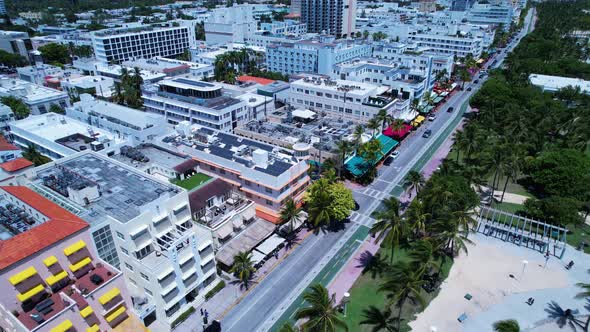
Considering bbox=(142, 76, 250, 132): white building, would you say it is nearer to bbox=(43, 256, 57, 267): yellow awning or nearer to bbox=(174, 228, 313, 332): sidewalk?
bbox=(174, 228, 313, 332): sidewalk

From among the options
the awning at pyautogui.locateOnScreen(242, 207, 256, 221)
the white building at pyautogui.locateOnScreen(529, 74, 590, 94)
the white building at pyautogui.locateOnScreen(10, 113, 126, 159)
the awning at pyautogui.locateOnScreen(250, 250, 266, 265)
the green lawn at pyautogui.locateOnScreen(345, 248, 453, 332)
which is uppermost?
the white building at pyautogui.locateOnScreen(10, 113, 126, 159)

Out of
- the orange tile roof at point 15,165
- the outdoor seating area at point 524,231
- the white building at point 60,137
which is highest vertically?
the orange tile roof at point 15,165

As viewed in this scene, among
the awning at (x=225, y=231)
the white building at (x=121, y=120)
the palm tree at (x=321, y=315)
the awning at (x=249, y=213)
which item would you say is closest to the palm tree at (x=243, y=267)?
the awning at (x=225, y=231)

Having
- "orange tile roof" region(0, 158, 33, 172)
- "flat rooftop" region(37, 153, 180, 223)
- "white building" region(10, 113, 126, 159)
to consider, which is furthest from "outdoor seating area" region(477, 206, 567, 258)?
"orange tile roof" region(0, 158, 33, 172)

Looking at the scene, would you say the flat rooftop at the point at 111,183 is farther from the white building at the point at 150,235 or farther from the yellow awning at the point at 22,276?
the yellow awning at the point at 22,276

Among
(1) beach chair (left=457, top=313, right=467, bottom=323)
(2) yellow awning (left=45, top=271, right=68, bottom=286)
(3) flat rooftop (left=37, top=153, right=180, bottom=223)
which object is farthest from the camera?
(3) flat rooftop (left=37, top=153, right=180, bottom=223)

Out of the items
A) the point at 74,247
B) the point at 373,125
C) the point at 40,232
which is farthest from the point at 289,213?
the point at 373,125

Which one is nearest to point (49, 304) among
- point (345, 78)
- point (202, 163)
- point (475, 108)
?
point (202, 163)

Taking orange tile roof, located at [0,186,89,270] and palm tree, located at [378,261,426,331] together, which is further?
palm tree, located at [378,261,426,331]
